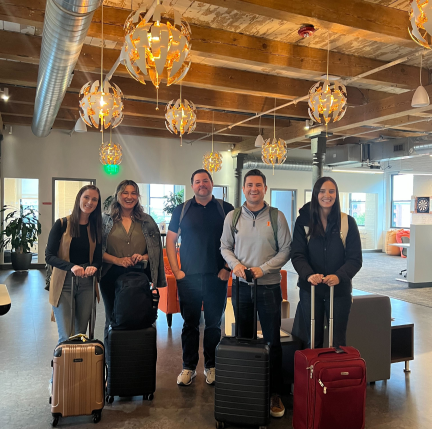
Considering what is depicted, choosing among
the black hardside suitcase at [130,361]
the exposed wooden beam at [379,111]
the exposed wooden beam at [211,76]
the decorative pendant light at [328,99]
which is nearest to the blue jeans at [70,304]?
the black hardside suitcase at [130,361]

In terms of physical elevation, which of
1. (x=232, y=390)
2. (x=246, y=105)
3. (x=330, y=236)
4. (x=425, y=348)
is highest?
(x=246, y=105)

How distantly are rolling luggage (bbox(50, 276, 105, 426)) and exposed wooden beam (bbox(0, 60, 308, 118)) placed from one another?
4.94m

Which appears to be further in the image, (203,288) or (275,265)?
(203,288)

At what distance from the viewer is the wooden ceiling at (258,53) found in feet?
12.8

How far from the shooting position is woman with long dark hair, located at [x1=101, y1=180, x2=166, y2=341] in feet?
9.97

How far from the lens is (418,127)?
31.0 ft

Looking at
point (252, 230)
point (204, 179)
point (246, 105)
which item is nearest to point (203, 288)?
point (252, 230)

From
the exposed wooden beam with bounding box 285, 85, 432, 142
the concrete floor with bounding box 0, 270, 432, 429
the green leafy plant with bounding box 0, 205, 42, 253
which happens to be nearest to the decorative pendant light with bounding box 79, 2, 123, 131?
the concrete floor with bounding box 0, 270, 432, 429

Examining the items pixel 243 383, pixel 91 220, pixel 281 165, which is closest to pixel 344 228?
pixel 243 383

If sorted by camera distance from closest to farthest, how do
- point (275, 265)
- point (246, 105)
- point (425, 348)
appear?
point (275, 265) → point (425, 348) → point (246, 105)

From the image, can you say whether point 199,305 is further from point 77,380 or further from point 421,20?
point 421,20

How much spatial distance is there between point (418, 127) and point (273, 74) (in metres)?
4.75

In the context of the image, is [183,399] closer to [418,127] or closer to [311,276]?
[311,276]

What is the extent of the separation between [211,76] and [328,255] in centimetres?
427
